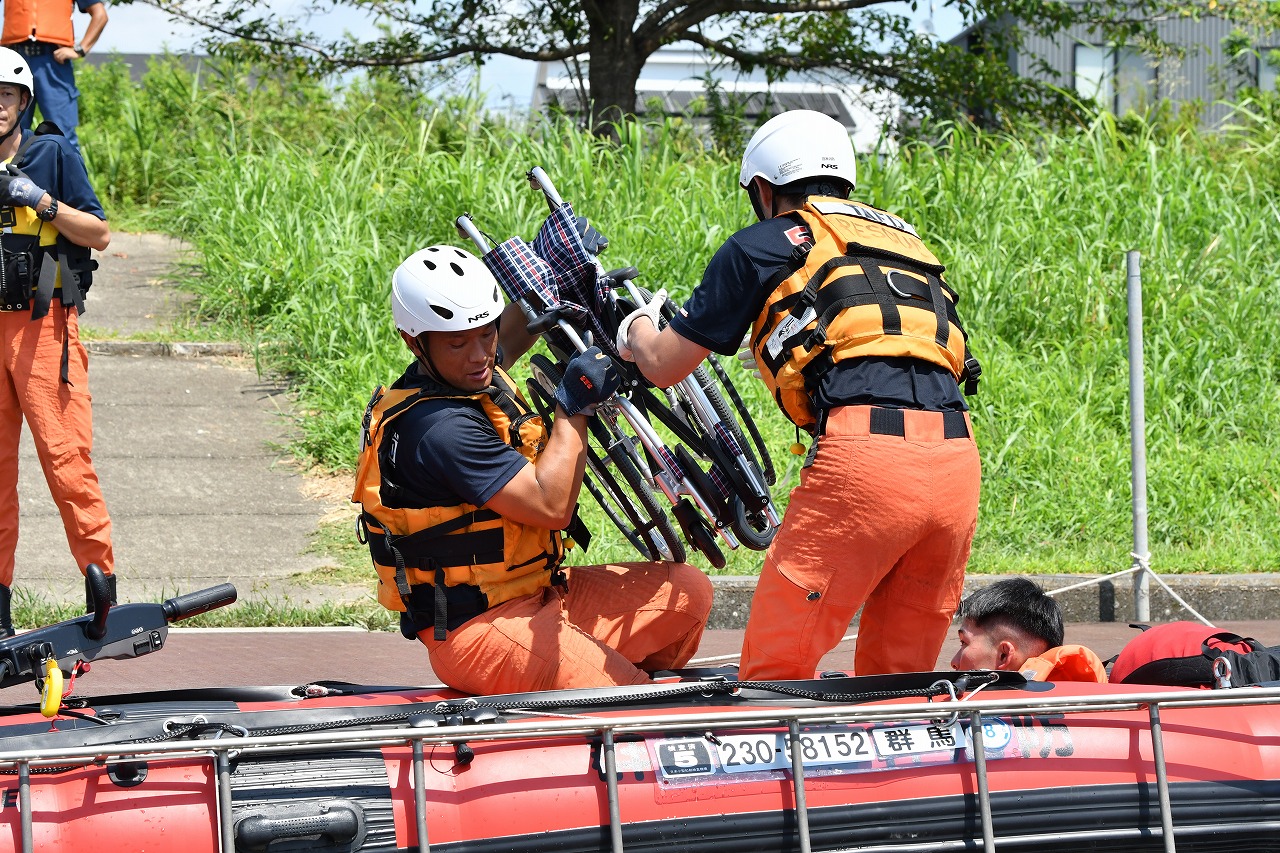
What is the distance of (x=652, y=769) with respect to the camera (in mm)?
2984

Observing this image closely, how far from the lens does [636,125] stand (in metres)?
10.6

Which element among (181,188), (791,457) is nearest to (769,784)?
(791,457)

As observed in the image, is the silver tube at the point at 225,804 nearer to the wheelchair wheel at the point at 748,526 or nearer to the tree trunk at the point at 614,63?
the wheelchair wheel at the point at 748,526

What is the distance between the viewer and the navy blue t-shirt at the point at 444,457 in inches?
126

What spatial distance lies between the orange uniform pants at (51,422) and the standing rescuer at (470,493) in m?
2.40

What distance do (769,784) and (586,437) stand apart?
921mm

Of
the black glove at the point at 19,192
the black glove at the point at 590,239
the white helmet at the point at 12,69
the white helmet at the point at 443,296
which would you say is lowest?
the white helmet at the point at 443,296

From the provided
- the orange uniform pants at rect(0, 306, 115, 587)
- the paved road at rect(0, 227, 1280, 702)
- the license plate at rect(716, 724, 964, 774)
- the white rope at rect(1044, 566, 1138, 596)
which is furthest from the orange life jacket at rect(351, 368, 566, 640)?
the white rope at rect(1044, 566, 1138, 596)

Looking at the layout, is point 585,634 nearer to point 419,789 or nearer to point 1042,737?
point 419,789

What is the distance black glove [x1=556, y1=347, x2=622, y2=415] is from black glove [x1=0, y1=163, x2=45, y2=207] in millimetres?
2824

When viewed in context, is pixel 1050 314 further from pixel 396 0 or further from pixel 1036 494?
pixel 396 0

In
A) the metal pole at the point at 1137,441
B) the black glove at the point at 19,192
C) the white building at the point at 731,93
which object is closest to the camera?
the black glove at the point at 19,192

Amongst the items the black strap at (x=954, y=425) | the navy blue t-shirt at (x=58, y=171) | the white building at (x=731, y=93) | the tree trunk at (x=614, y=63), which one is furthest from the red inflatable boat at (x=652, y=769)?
the tree trunk at (x=614, y=63)

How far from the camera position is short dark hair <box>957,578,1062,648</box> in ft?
12.5
